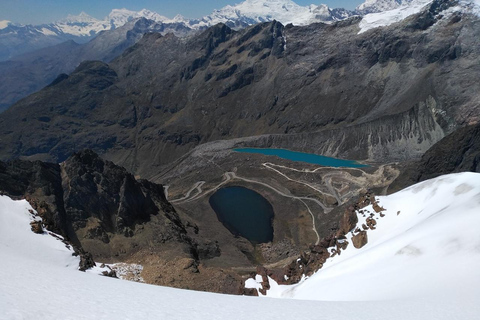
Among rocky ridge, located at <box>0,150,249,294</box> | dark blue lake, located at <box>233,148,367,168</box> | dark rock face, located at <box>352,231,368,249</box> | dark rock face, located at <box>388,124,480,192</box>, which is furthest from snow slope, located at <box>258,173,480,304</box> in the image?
dark blue lake, located at <box>233,148,367,168</box>

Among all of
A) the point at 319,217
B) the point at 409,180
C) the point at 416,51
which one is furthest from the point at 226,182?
the point at 416,51

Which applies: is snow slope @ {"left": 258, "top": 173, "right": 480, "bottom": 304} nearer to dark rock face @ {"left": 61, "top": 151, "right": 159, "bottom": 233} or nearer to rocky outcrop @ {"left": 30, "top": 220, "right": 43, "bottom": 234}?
rocky outcrop @ {"left": 30, "top": 220, "right": 43, "bottom": 234}

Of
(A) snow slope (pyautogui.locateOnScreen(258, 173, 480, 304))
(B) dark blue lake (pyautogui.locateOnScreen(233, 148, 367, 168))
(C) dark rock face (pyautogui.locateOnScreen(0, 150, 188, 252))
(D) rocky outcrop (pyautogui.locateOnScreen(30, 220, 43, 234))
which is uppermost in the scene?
(B) dark blue lake (pyautogui.locateOnScreen(233, 148, 367, 168))

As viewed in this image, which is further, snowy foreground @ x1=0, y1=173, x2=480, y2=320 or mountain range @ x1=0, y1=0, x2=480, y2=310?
mountain range @ x1=0, y1=0, x2=480, y2=310

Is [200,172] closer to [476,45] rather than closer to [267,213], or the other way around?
[267,213]

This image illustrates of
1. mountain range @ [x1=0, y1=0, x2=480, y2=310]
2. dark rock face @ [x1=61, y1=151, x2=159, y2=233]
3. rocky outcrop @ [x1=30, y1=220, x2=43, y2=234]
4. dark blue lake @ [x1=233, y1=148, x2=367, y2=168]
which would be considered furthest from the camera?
dark blue lake @ [x1=233, y1=148, x2=367, y2=168]

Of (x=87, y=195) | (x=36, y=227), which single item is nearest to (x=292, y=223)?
(x=87, y=195)

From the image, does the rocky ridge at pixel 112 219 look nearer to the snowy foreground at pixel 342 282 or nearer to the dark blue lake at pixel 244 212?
the snowy foreground at pixel 342 282

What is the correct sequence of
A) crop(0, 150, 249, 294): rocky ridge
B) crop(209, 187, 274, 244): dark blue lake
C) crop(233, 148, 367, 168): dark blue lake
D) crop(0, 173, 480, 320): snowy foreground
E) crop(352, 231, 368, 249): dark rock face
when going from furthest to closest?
crop(233, 148, 367, 168): dark blue lake < crop(209, 187, 274, 244): dark blue lake < crop(0, 150, 249, 294): rocky ridge < crop(352, 231, 368, 249): dark rock face < crop(0, 173, 480, 320): snowy foreground
